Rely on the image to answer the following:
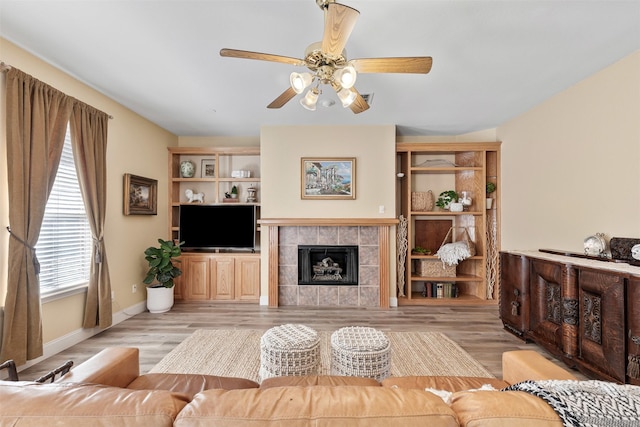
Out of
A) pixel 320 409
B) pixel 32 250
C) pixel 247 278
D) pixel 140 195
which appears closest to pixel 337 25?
pixel 320 409

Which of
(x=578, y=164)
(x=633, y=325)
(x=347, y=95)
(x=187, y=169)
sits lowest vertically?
(x=633, y=325)

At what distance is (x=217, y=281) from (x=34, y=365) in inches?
87.4

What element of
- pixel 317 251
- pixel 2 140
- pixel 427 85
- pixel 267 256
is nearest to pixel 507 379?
pixel 427 85

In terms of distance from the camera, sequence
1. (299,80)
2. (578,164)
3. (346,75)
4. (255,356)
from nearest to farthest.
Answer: (346,75) < (299,80) < (255,356) < (578,164)

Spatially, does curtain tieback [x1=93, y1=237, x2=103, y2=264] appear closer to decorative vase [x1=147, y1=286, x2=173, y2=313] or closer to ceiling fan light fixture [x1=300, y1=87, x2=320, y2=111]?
decorative vase [x1=147, y1=286, x2=173, y2=313]

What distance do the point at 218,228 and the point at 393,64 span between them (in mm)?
→ 3690

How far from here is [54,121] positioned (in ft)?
8.77

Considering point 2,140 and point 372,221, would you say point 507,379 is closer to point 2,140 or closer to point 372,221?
point 372,221

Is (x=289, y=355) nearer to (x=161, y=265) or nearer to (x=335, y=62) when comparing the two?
(x=335, y=62)

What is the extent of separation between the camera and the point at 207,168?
16.4 feet

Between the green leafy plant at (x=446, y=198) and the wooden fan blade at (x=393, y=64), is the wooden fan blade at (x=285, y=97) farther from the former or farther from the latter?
the green leafy plant at (x=446, y=198)

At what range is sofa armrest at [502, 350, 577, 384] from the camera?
1.33 m

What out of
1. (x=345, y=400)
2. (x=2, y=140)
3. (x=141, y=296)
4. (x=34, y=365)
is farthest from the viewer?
(x=141, y=296)

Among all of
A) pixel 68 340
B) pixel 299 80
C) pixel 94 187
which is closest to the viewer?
pixel 299 80
